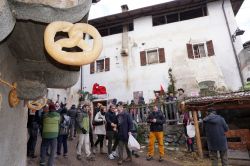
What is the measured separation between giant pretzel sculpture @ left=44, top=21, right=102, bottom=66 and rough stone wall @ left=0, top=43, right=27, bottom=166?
94cm

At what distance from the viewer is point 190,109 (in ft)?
32.3

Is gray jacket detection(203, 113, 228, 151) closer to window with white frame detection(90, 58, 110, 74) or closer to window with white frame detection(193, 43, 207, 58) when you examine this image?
window with white frame detection(193, 43, 207, 58)

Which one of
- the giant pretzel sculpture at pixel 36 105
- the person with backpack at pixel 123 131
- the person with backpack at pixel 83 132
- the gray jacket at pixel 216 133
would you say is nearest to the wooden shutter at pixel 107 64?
the person with backpack at pixel 123 131

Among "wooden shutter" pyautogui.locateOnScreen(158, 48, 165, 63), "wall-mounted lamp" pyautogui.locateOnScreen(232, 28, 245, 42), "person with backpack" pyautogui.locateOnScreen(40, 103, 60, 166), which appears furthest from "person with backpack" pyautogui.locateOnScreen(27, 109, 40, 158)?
"wall-mounted lamp" pyautogui.locateOnScreen(232, 28, 245, 42)

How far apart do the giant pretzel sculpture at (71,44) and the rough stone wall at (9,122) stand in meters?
0.94

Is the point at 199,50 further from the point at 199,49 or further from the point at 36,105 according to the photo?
the point at 36,105

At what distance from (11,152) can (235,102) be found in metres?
8.38

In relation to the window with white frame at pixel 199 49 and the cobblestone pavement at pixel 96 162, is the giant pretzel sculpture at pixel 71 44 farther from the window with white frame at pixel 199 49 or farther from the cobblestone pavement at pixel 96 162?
the window with white frame at pixel 199 49

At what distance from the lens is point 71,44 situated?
7.38ft

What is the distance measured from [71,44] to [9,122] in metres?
1.60

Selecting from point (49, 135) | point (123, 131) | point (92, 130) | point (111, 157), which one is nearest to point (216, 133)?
point (123, 131)

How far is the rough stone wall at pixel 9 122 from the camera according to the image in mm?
2820

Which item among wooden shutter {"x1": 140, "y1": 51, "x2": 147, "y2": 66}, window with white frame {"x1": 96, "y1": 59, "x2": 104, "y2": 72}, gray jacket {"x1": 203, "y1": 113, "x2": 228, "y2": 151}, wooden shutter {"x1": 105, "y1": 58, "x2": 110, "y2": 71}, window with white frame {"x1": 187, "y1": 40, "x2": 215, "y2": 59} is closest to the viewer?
gray jacket {"x1": 203, "y1": 113, "x2": 228, "y2": 151}

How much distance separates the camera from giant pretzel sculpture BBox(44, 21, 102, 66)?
2.09 meters
